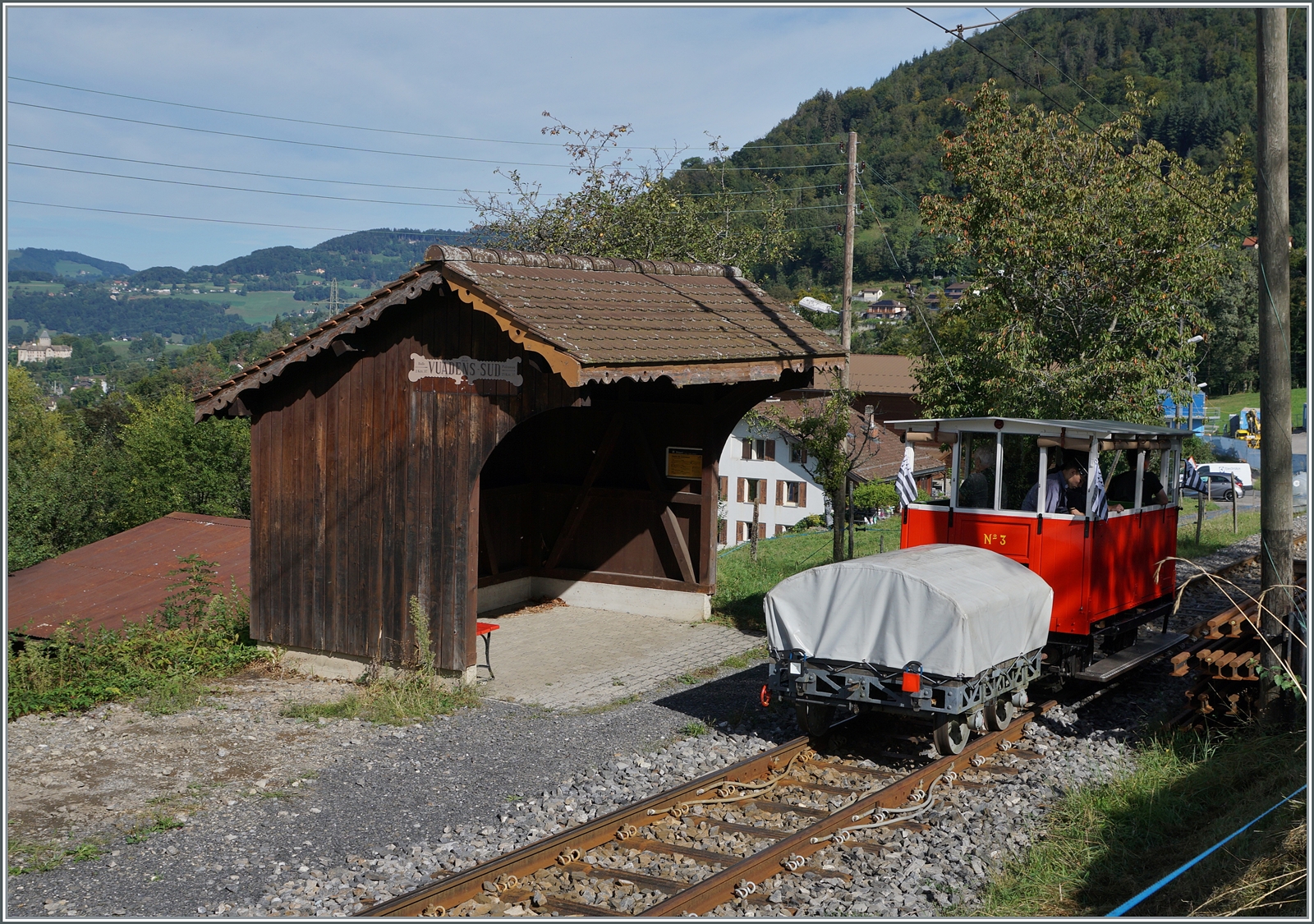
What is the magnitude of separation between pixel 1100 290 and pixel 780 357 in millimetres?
6211

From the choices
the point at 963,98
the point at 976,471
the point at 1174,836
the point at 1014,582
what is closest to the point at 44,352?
the point at 963,98

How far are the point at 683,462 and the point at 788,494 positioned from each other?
4460 centimetres

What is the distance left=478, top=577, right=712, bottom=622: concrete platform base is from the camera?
15234mm

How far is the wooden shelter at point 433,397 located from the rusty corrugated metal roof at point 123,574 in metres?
1.81

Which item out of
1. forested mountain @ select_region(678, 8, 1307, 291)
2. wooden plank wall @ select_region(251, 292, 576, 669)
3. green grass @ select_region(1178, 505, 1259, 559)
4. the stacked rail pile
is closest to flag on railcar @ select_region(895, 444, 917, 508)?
the stacked rail pile

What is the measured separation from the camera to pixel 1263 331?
8297mm

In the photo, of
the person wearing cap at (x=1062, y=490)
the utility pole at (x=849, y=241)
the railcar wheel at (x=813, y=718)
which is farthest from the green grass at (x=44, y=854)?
the utility pole at (x=849, y=241)

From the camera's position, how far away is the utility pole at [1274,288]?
26.0ft

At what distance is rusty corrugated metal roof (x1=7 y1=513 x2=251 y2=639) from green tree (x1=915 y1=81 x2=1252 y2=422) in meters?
11.6

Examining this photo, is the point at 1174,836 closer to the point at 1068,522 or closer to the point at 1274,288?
the point at 1068,522

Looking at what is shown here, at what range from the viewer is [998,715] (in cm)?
1001

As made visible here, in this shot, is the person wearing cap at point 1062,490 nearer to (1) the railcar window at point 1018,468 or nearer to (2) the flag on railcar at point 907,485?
(1) the railcar window at point 1018,468

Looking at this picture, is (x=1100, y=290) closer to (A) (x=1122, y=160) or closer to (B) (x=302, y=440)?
(A) (x=1122, y=160)

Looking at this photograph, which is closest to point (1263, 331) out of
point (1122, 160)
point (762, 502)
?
point (1122, 160)
